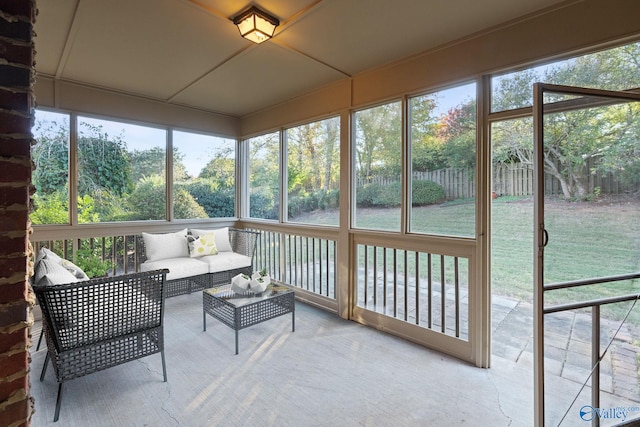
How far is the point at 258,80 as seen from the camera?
11.8 ft

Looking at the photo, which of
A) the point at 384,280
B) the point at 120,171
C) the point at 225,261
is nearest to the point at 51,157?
the point at 120,171

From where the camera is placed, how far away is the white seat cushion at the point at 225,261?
4.16 metres

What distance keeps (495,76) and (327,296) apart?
9.35ft

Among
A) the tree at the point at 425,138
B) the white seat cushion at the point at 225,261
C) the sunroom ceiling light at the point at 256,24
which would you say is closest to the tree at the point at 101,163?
the white seat cushion at the point at 225,261

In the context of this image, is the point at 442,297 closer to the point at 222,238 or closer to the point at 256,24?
the point at 256,24

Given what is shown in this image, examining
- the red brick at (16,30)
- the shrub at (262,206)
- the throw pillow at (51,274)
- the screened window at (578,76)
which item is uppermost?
the screened window at (578,76)

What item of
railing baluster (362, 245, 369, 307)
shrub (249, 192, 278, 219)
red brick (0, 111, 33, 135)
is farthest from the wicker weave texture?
shrub (249, 192, 278, 219)

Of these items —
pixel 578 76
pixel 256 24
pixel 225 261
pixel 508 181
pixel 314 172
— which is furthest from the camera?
pixel 225 261

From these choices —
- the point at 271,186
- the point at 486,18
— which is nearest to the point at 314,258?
the point at 271,186

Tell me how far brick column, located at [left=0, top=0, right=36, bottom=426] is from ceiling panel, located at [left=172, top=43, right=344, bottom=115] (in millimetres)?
2044

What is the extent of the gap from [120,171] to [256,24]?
2.98 m

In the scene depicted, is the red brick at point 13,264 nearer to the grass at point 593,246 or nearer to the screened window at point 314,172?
the grass at point 593,246

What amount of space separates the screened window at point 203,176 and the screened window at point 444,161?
3267 millimetres

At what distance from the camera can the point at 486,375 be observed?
242 cm
